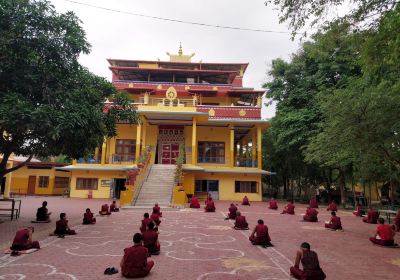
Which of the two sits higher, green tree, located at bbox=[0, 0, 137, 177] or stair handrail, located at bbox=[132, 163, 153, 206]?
green tree, located at bbox=[0, 0, 137, 177]

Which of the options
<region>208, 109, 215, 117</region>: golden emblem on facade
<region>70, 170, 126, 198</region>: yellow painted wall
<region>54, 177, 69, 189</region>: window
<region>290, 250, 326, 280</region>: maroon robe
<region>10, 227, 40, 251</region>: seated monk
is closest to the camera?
<region>290, 250, 326, 280</region>: maroon robe

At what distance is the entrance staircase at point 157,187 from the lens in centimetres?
2239

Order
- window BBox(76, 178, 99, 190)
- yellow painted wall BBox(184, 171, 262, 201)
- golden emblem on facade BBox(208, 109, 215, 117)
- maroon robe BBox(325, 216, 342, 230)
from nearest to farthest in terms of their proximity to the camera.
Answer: maroon robe BBox(325, 216, 342, 230) < window BBox(76, 178, 99, 190) < yellow painted wall BBox(184, 171, 262, 201) < golden emblem on facade BBox(208, 109, 215, 117)

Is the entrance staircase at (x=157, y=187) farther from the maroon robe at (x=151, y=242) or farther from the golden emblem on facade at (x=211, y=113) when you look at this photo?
the maroon robe at (x=151, y=242)

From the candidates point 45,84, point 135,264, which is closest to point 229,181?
point 45,84

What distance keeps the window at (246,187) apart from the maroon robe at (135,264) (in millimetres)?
24589

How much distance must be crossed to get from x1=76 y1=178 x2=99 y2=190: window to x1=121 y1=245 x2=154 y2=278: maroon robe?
2478cm

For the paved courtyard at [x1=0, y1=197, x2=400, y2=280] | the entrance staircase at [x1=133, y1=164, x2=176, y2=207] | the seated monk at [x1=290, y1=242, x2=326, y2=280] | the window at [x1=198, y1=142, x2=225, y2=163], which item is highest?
the window at [x1=198, y1=142, x2=225, y2=163]

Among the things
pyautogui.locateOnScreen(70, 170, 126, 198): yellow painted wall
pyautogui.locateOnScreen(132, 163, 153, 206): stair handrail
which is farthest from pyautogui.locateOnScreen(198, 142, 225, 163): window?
pyautogui.locateOnScreen(70, 170, 126, 198): yellow painted wall

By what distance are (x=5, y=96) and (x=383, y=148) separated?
15.4 m

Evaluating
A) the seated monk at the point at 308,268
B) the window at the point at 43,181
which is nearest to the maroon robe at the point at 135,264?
the seated monk at the point at 308,268

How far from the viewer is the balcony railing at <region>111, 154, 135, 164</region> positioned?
3173 cm

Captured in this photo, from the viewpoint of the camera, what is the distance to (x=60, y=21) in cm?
1271

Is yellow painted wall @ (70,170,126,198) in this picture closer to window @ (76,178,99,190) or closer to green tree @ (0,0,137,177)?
window @ (76,178,99,190)
